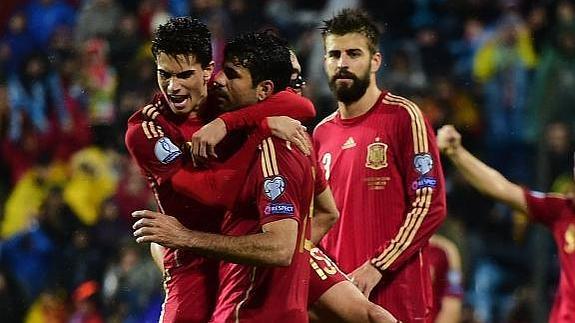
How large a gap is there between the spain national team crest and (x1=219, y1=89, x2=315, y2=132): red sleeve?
2.65ft

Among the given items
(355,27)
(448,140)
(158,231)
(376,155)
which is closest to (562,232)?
(448,140)

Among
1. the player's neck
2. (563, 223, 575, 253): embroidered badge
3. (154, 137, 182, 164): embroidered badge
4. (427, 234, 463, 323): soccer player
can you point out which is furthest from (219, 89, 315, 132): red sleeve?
(427, 234, 463, 323): soccer player

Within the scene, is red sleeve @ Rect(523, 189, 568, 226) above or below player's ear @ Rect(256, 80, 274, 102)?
below

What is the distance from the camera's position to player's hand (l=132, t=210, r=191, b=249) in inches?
186

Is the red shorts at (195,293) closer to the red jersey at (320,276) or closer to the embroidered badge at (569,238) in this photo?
the red jersey at (320,276)

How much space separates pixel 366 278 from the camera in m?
6.01

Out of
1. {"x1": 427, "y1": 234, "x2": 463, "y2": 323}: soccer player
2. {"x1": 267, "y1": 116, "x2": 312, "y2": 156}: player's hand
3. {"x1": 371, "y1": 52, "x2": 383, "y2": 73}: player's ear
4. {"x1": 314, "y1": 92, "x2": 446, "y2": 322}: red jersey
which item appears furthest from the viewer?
{"x1": 427, "y1": 234, "x2": 463, "y2": 323}: soccer player

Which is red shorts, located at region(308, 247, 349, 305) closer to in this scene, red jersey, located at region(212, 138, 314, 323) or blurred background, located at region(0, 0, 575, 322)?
red jersey, located at region(212, 138, 314, 323)

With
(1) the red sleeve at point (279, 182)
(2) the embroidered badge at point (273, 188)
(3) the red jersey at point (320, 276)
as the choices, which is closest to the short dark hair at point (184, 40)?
(1) the red sleeve at point (279, 182)

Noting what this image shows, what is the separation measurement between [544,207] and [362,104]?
4.98 ft

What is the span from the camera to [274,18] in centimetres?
1154

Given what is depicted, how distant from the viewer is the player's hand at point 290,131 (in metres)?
5.03

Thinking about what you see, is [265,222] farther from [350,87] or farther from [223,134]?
[350,87]

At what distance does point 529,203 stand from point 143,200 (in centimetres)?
439
